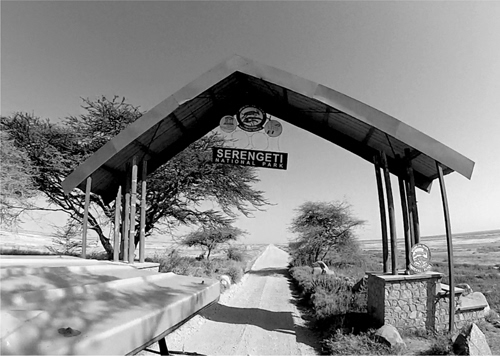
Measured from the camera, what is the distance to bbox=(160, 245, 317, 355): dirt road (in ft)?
18.7

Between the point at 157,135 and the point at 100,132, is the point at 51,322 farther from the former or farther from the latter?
the point at 100,132

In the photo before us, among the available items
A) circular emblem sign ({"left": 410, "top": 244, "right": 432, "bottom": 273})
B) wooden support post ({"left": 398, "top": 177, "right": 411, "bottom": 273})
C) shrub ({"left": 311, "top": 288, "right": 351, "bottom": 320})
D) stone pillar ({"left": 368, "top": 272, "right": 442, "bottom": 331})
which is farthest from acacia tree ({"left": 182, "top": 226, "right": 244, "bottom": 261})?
circular emblem sign ({"left": 410, "top": 244, "right": 432, "bottom": 273})

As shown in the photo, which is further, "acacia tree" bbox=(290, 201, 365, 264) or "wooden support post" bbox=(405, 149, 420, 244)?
"acacia tree" bbox=(290, 201, 365, 264)

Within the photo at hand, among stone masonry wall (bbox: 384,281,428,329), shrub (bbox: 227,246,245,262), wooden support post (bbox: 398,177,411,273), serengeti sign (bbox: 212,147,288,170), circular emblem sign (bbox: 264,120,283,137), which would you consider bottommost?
shrub (bbox: 227,246,245,262)

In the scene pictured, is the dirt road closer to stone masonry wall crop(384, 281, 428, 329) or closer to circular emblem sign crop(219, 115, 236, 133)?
stone masonry wall crop(384, 281, 428, 329)

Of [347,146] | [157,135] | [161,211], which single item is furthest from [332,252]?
[157,135]

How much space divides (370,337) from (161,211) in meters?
11.2

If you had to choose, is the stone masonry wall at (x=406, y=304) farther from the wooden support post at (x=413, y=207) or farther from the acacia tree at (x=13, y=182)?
the acacia tree at (x=13, y=182)

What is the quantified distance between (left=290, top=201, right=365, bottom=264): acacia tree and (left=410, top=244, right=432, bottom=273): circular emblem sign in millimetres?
13785

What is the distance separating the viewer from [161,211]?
570 inches

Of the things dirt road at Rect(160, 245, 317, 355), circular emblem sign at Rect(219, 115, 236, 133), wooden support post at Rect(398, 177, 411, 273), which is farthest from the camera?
circular emblem sign at Rect(219, 115, 236, 133)

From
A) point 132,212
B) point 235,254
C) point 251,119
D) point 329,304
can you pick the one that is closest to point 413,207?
point 329,304

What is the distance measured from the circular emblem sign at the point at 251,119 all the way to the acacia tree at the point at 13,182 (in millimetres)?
8211

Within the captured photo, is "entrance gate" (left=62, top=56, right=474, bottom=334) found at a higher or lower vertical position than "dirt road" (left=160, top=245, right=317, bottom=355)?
higher
